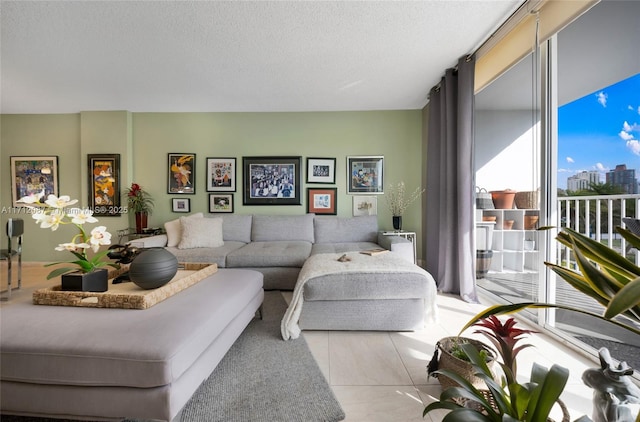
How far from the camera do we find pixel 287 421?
1.21 metres

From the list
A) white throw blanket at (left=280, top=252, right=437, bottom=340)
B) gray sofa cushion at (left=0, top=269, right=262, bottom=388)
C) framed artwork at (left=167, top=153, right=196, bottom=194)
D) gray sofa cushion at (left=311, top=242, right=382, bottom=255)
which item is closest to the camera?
gray sofa cushion at (left=0, top=269, right=262, bottom=388)

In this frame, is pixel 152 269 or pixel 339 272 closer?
pixel 152 269

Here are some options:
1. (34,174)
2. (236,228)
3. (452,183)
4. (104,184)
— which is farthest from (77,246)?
(34,174)

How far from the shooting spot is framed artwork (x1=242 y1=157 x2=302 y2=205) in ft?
13.4

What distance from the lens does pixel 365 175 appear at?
160 inches

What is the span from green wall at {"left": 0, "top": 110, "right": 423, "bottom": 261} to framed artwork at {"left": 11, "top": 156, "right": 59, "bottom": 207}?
102 mm

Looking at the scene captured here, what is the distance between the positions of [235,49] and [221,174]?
2050 millimetres

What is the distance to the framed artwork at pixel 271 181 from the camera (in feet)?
13.4

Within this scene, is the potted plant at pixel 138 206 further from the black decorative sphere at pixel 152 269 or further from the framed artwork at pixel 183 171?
the black decorative sphere at pixel 152 269

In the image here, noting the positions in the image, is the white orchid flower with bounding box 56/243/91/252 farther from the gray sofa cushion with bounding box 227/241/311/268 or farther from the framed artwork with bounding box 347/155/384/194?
the framed artwork with bounding box 347/155/384/194

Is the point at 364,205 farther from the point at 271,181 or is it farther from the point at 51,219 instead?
the point at 51,219

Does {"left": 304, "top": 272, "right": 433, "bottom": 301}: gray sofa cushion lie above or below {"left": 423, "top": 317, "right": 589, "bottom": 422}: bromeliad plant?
below

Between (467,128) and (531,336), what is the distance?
1.88 m

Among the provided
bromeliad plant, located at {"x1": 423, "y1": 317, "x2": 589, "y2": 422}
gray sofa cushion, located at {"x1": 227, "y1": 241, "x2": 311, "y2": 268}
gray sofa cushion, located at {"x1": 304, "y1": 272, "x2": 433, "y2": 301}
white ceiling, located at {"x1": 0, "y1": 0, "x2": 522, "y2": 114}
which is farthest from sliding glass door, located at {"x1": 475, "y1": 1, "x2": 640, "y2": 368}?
gray sofa cushion, located at {"x1": 227, "y1": 241, "x2": 311, "y2": 268}
